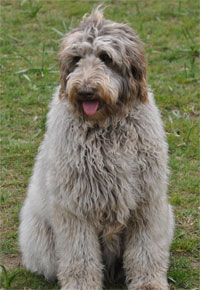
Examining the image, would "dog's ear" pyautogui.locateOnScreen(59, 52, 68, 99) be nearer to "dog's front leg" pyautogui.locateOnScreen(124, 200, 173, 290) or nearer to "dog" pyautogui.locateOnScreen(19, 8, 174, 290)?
"dog" pyautogui.locateOnScreen(19, 8, 174, 290)

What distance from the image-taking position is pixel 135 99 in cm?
466

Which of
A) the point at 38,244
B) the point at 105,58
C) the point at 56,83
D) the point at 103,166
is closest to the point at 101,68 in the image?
the point at 105,58

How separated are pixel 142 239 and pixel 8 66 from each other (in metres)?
4.39

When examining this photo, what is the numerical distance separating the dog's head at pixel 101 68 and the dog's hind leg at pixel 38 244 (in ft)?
3.55

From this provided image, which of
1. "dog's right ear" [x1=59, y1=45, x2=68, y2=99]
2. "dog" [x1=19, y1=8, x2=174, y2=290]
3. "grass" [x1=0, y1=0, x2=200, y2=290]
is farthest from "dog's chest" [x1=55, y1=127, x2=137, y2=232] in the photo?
"grass" [x1=0, y1=0, x2=200, y2=290]

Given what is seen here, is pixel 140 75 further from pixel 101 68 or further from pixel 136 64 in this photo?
pixel 101 68

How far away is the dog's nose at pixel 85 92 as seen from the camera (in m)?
4.36

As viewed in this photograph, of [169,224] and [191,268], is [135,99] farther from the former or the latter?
[191,268]

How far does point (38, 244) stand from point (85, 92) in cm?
144

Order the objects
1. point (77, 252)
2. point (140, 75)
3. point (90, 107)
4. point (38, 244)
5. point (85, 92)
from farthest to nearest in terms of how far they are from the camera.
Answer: point (38, 244) → point (77, 252) → point (140, 75) → point (90, 107) → point (85, 92)

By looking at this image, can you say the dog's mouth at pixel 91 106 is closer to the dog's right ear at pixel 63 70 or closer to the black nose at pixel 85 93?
the black nose at pixel 85 93

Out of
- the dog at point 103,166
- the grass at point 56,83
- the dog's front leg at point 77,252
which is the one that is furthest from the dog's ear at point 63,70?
the grass at point 56,83

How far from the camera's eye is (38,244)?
526 cm

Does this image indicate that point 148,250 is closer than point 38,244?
Yes
